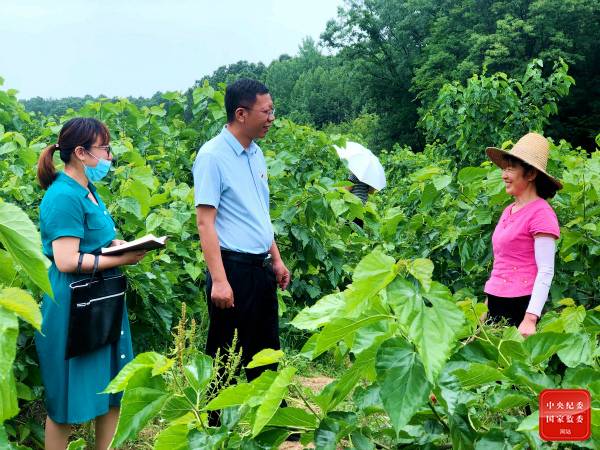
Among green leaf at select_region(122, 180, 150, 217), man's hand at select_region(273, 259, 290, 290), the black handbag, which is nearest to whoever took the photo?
the black handbag

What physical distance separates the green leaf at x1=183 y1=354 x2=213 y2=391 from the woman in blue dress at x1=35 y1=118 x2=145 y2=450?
1658mm

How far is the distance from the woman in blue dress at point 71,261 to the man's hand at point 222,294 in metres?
0.44

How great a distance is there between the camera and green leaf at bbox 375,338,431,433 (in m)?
0.95

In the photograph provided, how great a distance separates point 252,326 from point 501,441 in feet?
7.85

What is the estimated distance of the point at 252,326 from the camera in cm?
339

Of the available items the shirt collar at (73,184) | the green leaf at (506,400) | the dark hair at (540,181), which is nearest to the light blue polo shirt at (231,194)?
the shirt collar at (73,184)

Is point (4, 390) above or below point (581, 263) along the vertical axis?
above

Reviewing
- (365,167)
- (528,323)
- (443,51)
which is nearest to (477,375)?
(528,323)

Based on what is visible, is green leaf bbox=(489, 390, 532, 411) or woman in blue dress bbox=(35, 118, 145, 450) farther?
woman in blue dress bbox=(35, 118, 145, 450)

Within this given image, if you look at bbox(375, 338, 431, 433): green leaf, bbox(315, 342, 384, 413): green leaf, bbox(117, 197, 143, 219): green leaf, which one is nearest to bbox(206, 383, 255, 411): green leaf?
bbox(315, 342, 384, 413): green leaf

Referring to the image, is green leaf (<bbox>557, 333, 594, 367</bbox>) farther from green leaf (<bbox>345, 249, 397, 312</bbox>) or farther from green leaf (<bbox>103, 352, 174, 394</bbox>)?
green leaf (<bbox>103, 352, 174, 394</bbox>)

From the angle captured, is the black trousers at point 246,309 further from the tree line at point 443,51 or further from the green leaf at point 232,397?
the tree line at point 443,51

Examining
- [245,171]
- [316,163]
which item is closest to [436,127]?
[316,163]

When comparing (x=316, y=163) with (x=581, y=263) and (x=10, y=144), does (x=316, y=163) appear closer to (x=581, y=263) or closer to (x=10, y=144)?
(x=10, y=144)
